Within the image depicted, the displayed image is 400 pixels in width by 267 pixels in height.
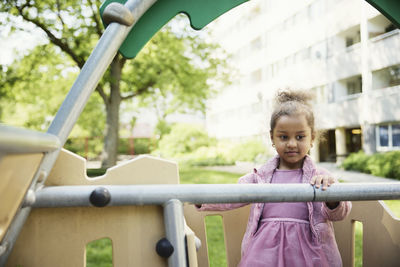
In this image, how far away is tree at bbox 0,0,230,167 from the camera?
7648 mm

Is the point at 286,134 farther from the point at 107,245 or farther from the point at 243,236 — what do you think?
the point at 107,245

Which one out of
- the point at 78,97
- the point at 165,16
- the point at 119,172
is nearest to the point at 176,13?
the point at 165,16

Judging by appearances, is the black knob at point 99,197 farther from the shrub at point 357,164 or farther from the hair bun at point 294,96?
the shrub at point 357,164

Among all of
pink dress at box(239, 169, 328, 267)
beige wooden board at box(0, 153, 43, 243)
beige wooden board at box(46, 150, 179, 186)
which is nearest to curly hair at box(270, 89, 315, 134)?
pink dress at box(239, 169, 328, 267)

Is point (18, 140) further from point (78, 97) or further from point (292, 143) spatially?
point (292, 143)

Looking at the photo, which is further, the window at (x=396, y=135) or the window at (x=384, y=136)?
the window at (x=384, y=136)

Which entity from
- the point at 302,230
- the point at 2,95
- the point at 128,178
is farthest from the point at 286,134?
the point at 2,95

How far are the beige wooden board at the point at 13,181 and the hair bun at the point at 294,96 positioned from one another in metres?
1.21

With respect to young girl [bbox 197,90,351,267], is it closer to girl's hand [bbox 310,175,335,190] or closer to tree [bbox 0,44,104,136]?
girl's hand [bbox 310,175,335,190]

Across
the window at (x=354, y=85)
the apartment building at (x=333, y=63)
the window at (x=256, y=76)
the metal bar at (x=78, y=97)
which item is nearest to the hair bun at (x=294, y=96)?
the metal bar at (x=78, y=97)

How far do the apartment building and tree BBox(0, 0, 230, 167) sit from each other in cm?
201

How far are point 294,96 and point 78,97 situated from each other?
1.08 metres

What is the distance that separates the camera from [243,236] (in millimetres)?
1716

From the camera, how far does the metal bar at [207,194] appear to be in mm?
1073
